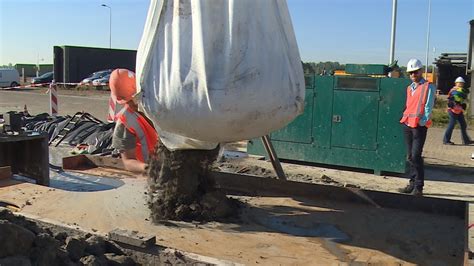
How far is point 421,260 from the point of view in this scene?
11.7ft

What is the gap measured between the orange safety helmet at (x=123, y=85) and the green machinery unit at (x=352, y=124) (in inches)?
147

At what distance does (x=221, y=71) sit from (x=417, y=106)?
13.9 feet

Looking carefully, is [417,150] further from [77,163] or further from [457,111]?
[457,111]

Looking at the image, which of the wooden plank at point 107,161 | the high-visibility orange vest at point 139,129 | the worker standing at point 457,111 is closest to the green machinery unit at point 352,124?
the wooden plank at point 107,161

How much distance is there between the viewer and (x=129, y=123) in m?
5.58

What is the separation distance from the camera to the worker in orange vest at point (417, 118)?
6.59 metres

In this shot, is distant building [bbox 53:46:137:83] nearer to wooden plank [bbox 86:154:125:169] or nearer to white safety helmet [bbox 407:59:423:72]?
wooden plank [bbox 86:154:125:169]

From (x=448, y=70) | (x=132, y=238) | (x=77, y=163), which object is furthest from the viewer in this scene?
(x=448, y=70)

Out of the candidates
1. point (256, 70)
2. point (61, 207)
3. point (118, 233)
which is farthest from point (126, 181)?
point (256, 70)

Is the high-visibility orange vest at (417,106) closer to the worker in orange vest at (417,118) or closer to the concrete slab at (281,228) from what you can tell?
the worker in orange vest at (417,118)

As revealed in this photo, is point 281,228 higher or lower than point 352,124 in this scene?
lower

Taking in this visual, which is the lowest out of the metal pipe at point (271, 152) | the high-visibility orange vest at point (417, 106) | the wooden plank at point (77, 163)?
the wooden plank at point (77, 163)

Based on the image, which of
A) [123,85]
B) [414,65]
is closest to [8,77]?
[123,85]

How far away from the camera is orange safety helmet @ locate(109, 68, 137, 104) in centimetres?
562
